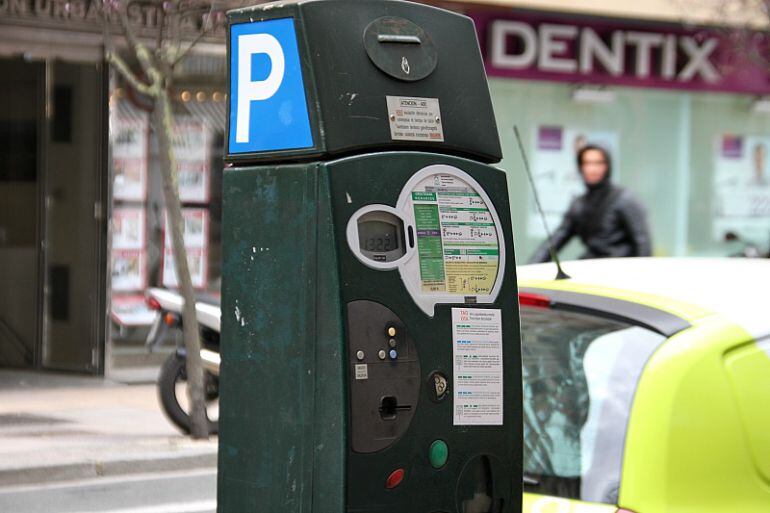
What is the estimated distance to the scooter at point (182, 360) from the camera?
32.6 ft

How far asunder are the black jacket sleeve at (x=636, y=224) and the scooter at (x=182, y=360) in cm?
295

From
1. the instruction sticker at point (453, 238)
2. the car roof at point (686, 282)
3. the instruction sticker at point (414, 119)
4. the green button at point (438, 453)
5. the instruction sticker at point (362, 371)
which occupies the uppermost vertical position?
the instruction sticker at point (414, 119)

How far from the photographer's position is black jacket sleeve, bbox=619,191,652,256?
9.44 metres

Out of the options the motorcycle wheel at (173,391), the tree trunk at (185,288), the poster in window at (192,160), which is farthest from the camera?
the poster in window at (192,160)

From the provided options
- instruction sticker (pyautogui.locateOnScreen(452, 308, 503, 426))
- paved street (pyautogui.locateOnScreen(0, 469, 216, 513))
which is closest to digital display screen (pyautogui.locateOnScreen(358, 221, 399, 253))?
instruction sticker (pyautogui.locateOnScreen(452, 308, 503, 426))

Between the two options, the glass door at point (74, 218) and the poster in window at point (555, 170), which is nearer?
the glass door at point (74, 218)

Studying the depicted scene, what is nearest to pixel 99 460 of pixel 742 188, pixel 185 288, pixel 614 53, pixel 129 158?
pixel 185 288

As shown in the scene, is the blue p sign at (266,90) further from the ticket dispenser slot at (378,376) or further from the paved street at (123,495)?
the paved street at (123,495)

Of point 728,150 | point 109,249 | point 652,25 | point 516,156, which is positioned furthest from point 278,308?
point 728,150

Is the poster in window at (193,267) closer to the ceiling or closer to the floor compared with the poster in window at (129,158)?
closer to the floor

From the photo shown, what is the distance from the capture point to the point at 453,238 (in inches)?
142

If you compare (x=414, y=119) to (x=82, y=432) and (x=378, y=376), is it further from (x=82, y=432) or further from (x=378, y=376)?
(x=82, y=432)

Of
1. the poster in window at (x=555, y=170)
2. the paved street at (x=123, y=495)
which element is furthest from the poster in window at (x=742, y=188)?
the paved street at (x=123, y=495)

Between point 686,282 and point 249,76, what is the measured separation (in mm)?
1337
